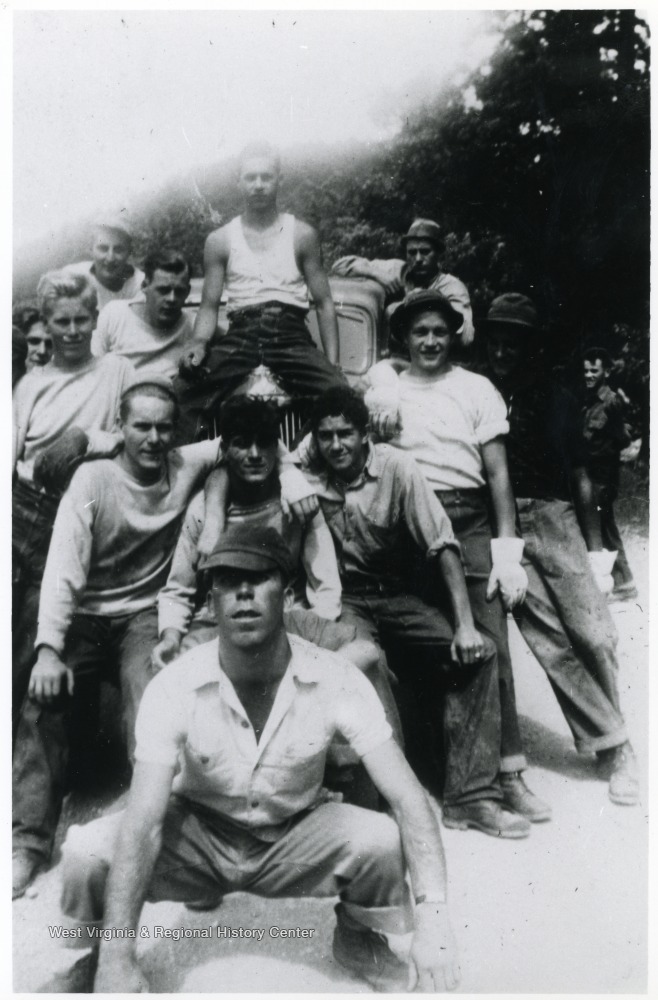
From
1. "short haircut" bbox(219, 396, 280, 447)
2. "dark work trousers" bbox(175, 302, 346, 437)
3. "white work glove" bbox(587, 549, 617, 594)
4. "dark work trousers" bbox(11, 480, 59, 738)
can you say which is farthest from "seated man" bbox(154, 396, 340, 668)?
"white work glove" bbox(587, 549, 617, 594)

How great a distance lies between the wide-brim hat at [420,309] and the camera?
14.8ft

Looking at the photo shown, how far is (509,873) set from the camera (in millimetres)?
4207

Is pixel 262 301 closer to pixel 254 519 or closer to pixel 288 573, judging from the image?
pixel 254 519

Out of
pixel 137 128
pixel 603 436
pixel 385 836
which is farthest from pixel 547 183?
pixel 385 836

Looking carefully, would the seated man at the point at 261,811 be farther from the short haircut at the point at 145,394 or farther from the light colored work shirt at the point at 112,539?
the short haircut at the point at 145,394

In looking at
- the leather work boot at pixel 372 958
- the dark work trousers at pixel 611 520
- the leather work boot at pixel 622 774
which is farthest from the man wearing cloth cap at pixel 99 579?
the leather work boot at pixel 622 774

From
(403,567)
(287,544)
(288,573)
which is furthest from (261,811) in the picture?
(403,567)

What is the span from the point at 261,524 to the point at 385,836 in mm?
1329

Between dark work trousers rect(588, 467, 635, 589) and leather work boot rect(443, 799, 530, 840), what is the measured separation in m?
1.13

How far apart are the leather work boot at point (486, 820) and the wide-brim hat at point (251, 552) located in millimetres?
1199

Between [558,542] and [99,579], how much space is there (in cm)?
201

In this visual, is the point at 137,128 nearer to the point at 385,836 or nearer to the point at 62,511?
the point at 62,511

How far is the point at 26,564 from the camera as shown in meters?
4.40

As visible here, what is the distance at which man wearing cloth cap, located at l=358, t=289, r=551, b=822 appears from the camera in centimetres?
444
